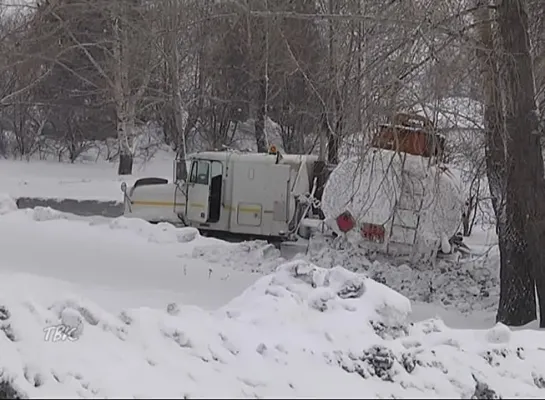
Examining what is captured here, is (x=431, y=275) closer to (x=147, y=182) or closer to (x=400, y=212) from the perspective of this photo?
(x=400, y=212)

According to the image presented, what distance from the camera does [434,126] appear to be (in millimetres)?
9625

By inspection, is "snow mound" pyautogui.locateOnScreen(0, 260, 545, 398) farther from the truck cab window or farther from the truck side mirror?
the truck side mirror

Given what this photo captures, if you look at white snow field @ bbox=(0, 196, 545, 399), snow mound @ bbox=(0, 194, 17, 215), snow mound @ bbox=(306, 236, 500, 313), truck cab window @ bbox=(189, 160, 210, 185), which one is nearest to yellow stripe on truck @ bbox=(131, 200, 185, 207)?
truck cab window @ bbox=(189, 160, 210, 185)

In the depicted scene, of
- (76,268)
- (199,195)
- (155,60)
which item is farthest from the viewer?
(155,60)

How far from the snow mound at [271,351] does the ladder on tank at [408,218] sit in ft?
23.9

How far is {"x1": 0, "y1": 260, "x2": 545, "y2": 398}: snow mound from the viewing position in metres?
3.98

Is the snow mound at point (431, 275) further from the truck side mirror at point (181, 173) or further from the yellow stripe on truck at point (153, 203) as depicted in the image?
the yellow stripe on truck at point (153, 203)

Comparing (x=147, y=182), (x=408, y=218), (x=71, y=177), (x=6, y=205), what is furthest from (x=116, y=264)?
(x=71, y=177)

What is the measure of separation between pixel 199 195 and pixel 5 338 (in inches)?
507

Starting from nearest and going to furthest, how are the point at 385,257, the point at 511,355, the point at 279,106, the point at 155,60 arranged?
the point at 511,355
the point at 385,257
the point at 155,60
the point at 279,106

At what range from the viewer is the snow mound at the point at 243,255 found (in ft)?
46.5

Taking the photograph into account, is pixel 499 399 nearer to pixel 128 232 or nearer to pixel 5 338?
pixel 5 338

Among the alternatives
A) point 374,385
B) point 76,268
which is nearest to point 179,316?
point 374,385

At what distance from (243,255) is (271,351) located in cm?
1027
